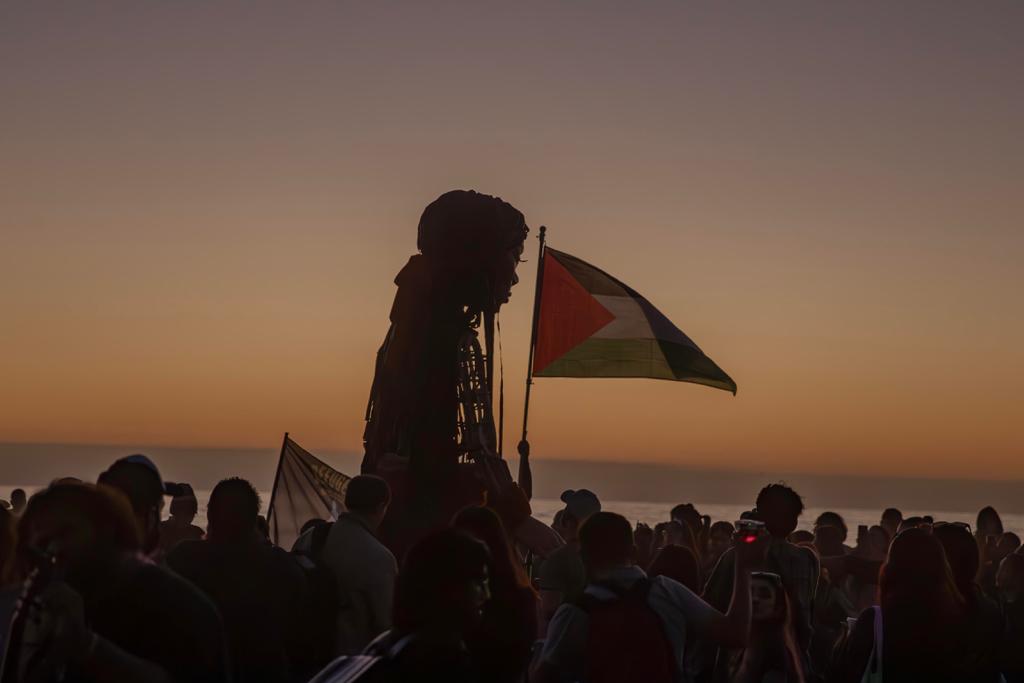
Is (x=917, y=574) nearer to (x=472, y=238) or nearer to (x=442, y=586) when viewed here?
(x=442, y=586)

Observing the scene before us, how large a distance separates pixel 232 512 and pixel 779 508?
2825mm

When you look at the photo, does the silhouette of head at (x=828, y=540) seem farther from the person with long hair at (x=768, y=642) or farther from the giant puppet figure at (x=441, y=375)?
the person with long hair at (x=768, y=642)

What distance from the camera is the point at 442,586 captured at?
451 centimetres

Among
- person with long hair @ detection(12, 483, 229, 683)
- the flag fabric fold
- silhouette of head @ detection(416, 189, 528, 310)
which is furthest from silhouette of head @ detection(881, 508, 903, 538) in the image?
person with long hair @ detection(12, 483, 229, 683)

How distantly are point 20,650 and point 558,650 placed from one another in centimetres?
276

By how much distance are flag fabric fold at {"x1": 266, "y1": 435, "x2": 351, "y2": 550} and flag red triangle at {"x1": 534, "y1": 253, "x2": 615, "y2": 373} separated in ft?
14.3

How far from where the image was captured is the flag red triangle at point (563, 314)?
15.8 m

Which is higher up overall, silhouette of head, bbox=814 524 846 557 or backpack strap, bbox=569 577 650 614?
silhouette of head, bbox=814 524 846 557

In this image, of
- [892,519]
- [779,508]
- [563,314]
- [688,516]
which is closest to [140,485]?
[779,508]

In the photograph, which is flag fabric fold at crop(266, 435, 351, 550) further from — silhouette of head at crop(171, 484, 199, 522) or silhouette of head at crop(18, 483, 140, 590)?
silhouette of head at crop(18, 483, 140, 590)

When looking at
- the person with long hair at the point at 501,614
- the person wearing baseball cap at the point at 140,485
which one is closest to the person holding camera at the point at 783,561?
the person with long hair at the point at 501,614

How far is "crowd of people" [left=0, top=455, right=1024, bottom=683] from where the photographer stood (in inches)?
171

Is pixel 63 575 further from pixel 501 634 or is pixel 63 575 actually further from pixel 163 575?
pixel 501 634

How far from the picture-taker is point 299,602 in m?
7.16
